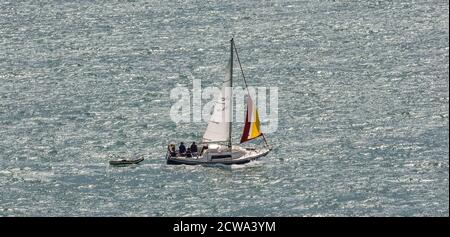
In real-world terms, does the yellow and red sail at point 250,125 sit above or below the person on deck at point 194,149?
above

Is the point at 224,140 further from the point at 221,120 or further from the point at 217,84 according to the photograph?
the point at 217,84

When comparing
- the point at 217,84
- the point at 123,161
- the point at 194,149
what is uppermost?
the point at 217,84

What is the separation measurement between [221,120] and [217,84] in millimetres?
27548

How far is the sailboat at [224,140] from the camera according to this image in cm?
12556

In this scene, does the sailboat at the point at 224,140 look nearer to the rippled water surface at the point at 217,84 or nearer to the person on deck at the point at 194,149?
the person on deck at the point at 194,149

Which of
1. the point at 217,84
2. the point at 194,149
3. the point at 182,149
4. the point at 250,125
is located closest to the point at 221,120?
the point at 250,125

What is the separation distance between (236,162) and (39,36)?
63.9 metres

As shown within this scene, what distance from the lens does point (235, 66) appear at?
6284 inches

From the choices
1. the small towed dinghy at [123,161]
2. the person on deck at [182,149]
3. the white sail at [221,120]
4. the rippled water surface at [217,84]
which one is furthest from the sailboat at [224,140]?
the small towed dinghy at [123,161]

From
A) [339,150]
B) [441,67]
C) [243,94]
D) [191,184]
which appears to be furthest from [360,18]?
[191,184]

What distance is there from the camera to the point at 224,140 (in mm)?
127688

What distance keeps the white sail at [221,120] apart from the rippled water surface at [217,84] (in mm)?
3952

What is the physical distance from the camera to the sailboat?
126 metres

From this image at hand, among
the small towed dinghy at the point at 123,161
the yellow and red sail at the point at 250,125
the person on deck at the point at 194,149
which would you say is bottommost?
the small towed dinghy at the point at 123,161
